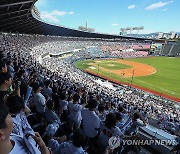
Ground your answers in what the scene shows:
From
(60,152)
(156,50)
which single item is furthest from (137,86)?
(156,50)

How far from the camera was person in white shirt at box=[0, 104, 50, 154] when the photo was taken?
2230 millimetres

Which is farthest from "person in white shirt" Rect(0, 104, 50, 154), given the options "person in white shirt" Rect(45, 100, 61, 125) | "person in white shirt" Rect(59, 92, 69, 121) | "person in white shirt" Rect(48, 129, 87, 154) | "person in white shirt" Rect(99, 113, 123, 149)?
"person in white shirt" Rect(59, 92, 69, 121)

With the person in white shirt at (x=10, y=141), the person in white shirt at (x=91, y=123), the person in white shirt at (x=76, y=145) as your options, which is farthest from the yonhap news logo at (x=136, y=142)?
the person in white shirt at (x=10, y=141)

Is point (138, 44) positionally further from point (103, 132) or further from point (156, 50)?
point (103, 132)

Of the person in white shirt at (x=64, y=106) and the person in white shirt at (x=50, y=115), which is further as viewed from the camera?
the person in white shirt at (x=64, y=106)

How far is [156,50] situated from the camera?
328 feet

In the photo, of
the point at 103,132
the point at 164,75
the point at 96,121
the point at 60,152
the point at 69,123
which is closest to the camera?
the point at 60,152

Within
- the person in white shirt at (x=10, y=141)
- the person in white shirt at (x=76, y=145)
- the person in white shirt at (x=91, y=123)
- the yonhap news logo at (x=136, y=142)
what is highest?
the person in white shirt at (x=10, y=141)

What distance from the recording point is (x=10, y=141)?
8.02ft

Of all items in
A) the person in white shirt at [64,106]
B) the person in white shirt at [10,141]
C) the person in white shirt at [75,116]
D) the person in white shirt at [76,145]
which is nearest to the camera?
the person in white shirt at [10,141]

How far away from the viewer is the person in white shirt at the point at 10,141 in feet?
7.32

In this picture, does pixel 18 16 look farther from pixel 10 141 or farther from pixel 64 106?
pixel 10 141

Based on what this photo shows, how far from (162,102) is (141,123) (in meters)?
24.8

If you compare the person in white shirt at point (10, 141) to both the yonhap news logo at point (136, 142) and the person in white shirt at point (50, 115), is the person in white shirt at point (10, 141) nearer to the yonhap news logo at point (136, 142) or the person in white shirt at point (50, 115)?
the yonhap news logo at point (136, 142)
